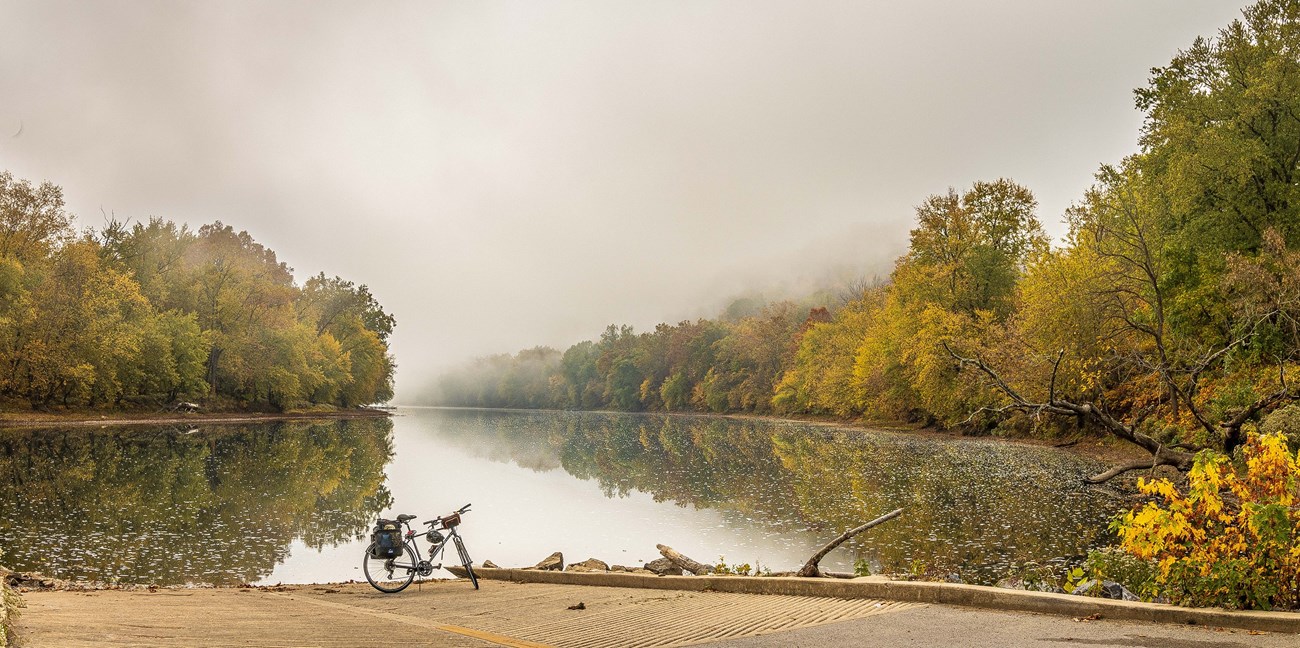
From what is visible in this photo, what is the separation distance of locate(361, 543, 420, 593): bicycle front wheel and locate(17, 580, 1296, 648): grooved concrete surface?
885 millimetres

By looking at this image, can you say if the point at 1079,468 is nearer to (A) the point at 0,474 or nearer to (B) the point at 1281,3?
(B) the point at 1281,3

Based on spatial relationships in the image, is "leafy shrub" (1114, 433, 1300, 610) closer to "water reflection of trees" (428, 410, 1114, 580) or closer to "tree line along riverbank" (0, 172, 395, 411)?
"water reflection of trees" (428, 410, 1114, 580)

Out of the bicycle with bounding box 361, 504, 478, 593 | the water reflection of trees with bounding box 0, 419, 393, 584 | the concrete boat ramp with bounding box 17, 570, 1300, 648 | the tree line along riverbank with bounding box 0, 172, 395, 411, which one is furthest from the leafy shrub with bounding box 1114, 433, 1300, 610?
the tree line along riverbank with bounding box 0, 172, 395, 411

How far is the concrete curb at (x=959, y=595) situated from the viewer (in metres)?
6.82

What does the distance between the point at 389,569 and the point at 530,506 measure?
1384cm

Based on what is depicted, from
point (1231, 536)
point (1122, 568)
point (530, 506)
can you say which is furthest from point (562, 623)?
point (530, 506)

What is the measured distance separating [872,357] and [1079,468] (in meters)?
32.3

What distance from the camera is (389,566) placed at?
11.9 meters

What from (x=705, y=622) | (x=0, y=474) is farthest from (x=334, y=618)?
(x=0, y=474)

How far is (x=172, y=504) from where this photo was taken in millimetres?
22719

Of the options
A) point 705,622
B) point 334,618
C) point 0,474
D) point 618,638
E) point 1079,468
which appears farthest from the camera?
point 1079,468

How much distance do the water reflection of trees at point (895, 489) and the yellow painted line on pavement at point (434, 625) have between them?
29.1 ft

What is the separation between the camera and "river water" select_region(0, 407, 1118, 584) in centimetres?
1582

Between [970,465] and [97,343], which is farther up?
[97,343]
